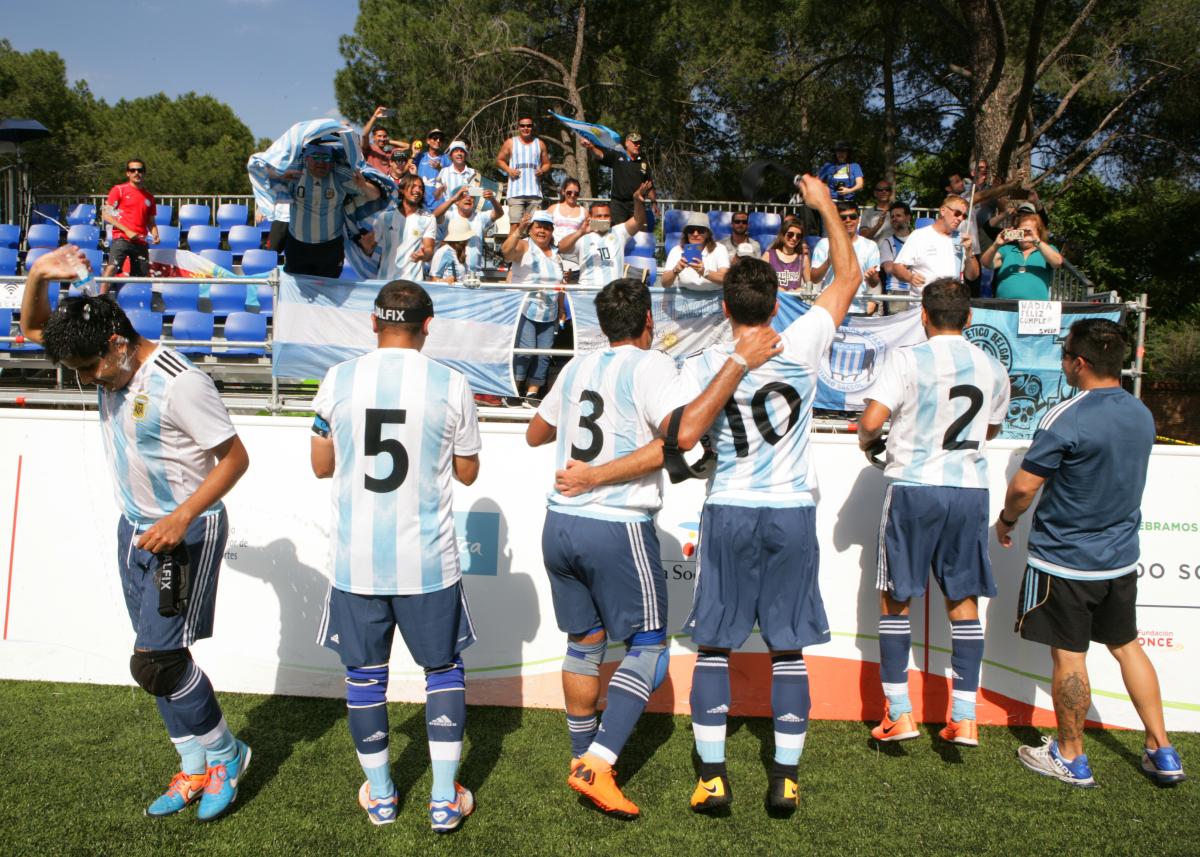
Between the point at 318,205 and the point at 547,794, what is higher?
the point at 318,205

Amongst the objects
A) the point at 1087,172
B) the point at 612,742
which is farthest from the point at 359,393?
the point at 1087,172

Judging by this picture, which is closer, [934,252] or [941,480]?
[941,480]

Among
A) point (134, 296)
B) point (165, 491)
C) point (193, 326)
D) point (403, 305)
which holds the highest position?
point (134, 296)

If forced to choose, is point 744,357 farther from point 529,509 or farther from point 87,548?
point 87,548

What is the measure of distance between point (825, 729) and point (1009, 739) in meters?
0.83

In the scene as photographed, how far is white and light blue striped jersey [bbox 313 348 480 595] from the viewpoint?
3080 millimetres

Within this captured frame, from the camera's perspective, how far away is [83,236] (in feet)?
41.5

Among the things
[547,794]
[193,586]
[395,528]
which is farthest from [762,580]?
[193,586]

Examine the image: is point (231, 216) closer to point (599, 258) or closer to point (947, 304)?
point (599, 258)

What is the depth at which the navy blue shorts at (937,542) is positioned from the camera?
3.72 m

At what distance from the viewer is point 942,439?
3.71m

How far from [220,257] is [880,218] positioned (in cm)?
851

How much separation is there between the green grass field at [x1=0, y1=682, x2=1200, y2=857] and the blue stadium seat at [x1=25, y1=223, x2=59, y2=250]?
35.2ft

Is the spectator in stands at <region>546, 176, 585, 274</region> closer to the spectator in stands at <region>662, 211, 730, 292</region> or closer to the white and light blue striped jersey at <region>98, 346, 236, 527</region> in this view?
the spectator in stands at <region>662, 211, 730, 292</region>
